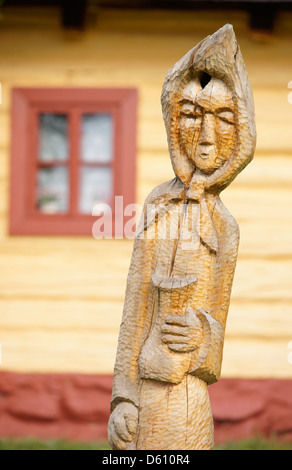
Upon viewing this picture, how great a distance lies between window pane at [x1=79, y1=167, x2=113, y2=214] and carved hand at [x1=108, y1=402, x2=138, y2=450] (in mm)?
3113

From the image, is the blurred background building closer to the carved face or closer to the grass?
the grass

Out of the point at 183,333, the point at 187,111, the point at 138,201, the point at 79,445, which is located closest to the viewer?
the point at 183,333

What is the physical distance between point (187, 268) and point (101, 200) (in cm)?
304

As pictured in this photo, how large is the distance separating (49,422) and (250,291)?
1970 millimetres

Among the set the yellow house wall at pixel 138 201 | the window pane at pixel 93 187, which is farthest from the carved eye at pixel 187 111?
the window pane at pixel 93 187

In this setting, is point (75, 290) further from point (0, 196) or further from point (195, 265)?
point (195, 265)

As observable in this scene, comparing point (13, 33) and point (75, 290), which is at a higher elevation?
point (13, 33)

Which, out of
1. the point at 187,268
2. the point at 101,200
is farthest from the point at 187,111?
the point at 101,200

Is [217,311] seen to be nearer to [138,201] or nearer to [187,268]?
[187,268]

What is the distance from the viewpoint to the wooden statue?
227 cm

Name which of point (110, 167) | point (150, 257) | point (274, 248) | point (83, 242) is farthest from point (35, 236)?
point (150, 257)

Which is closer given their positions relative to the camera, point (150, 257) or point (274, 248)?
point (150, 257)

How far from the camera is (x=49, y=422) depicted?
5090 mm

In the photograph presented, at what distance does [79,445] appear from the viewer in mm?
4875
